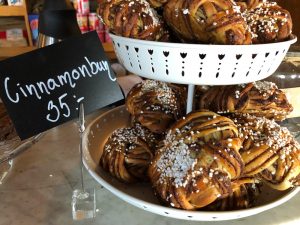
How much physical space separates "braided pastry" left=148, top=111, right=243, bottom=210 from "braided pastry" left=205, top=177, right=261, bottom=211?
6 cm

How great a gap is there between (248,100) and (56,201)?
0.43 metres

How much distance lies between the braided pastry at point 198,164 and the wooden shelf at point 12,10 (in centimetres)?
183

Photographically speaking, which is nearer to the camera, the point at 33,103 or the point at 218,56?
the point at 218,56

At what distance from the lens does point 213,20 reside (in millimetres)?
513

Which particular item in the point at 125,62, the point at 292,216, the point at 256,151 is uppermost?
the point at 125,62

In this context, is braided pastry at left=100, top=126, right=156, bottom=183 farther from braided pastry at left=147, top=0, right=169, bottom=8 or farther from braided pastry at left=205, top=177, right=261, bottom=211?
braided pastry at left=147, top=0, right=169, bottom=8

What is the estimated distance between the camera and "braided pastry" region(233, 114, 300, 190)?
22.5 inches

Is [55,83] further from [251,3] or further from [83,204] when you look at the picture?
[251,3]

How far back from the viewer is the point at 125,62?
0.62 meters

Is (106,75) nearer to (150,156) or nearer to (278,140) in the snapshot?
(150,156)

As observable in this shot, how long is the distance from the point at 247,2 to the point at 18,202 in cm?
57

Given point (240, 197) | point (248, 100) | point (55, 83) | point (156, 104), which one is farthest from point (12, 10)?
point (240, 197)

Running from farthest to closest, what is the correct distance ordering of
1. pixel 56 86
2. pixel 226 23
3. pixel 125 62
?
pixel 56 86
pixel 125 62
pixel 226 23

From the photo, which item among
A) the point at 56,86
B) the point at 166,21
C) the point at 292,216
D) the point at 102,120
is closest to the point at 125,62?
the point at 166,21
